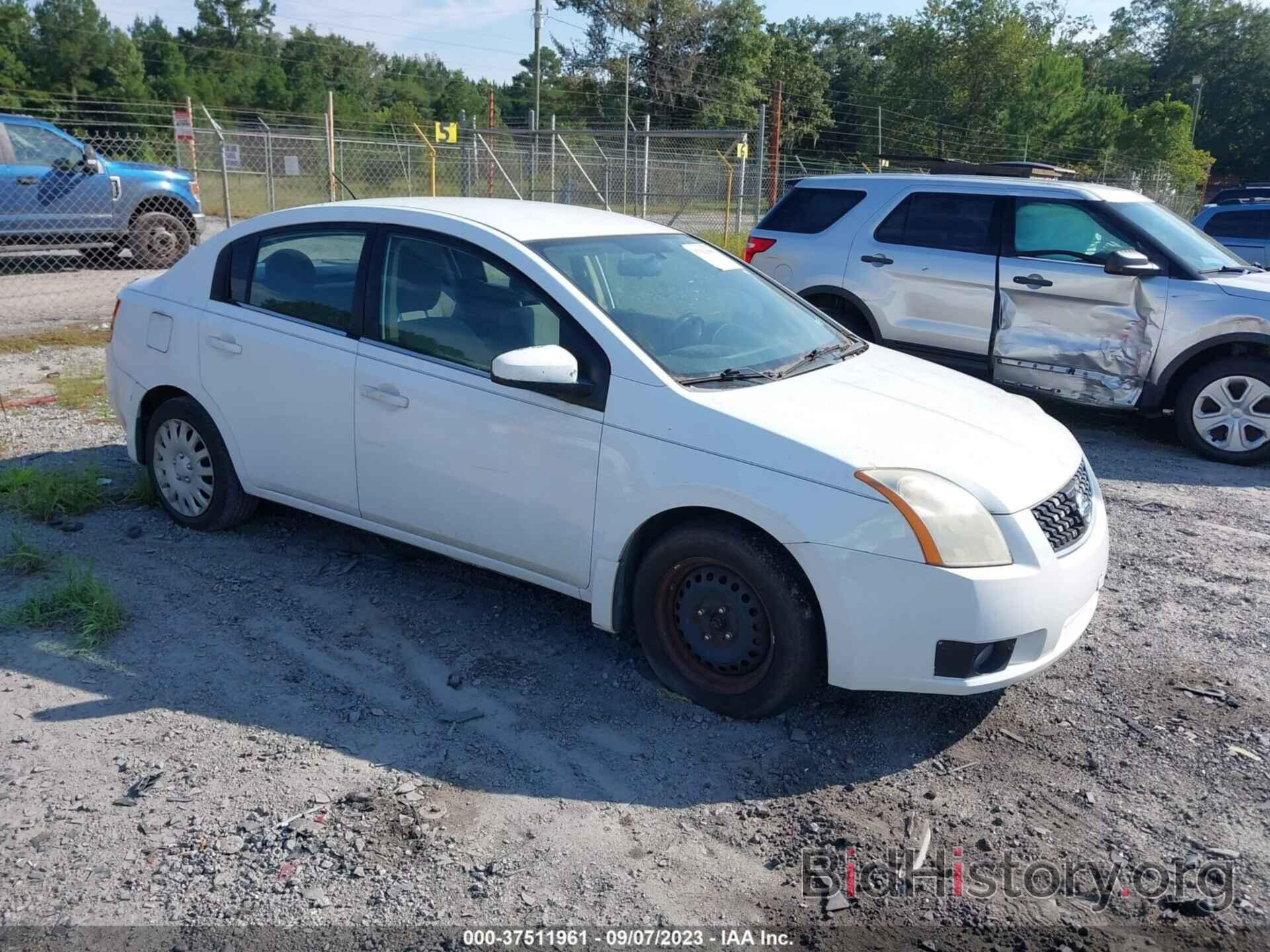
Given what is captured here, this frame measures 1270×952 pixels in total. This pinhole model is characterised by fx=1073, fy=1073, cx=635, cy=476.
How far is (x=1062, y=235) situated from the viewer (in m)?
7.82

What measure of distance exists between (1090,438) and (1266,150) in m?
66.8

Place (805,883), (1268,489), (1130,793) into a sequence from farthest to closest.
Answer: (1268,489) → (1130,793) → (805,883)

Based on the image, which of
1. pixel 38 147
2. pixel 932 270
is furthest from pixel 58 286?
pixel 932 270

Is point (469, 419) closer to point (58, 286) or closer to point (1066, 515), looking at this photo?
point (1066, 515)

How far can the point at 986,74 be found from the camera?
5225cm

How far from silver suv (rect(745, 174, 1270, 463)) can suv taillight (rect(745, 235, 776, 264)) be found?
0.10 meters

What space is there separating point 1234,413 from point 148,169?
43.8ft

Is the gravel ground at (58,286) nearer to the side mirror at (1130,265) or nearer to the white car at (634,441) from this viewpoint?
the white car at (634,441)

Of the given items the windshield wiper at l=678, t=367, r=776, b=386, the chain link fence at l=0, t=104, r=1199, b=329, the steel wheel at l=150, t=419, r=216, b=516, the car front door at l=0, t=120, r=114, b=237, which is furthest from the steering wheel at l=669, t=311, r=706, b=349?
the car front door at l=0, t=120, r=114, b=237

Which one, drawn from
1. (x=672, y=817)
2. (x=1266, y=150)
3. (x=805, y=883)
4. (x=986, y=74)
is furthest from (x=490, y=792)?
(x=1266, y=150)

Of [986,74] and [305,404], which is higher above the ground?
[986,74]

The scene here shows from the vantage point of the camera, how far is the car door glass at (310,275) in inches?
182

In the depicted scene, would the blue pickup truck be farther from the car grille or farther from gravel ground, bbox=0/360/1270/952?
the car grille

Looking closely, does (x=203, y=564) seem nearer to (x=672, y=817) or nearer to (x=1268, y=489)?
(x=672, y=817)
